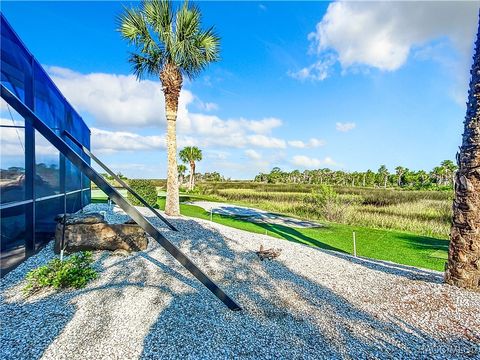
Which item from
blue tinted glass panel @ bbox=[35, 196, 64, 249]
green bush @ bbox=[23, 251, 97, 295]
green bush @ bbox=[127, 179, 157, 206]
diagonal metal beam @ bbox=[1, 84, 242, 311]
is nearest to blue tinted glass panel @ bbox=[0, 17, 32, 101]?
diagonal metal beam @ bbox=[1, 84, 242, 311]

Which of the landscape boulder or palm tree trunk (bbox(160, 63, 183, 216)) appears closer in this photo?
the landscape boulder

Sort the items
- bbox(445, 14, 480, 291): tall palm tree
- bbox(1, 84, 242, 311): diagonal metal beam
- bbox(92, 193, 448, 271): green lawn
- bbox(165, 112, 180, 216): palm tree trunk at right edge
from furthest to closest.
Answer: bbox(165, 112, 180, 216): palm tree trunk at right edge → bbox(92, 193, 448, 271): green lawn → bbox(445, 14, 480, 291): tall palm tree → bbox(1, 84, 242, 311): diagonal metal beam

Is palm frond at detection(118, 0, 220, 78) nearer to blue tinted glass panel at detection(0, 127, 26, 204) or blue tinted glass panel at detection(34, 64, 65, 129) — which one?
blue tinted glass panel at detection(34, 64, 65, 129)

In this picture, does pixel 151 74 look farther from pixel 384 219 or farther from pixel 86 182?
pixel 384 219

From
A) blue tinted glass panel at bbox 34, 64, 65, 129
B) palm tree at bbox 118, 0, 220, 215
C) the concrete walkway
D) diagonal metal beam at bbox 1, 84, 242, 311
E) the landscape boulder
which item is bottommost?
the concrete walkway

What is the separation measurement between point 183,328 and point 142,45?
10969mm

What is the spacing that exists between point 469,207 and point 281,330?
371 cm

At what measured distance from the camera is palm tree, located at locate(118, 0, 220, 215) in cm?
1030

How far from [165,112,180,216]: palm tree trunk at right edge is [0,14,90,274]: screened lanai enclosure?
4274 mm

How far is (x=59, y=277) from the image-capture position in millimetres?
4055

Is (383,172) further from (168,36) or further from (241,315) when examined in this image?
(241,315)

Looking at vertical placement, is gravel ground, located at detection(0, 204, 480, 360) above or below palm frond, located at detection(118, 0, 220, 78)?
below

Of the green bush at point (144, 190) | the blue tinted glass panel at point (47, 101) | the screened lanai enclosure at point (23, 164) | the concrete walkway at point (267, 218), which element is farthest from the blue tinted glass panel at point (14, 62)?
the green bush at point (144, 190)

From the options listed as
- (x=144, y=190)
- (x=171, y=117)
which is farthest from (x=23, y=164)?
(x=144, y=190)
